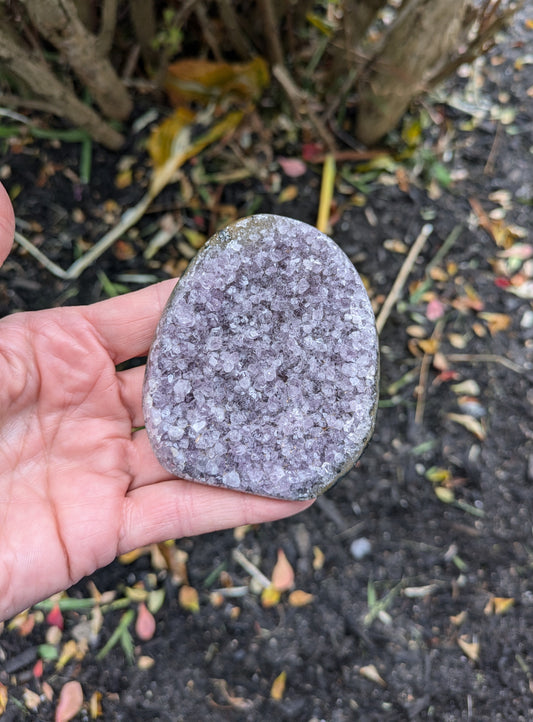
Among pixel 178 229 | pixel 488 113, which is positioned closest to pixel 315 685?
pixel 178 229

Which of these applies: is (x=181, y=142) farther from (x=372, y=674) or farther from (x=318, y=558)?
(x=372, y=674)

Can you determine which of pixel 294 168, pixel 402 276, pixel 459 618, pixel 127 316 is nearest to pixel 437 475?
pixel 459 618

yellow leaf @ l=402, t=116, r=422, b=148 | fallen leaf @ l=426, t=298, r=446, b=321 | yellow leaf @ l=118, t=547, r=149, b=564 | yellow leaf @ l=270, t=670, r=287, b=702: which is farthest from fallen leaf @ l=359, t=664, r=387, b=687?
yellow leaf @ l=402, t=116, r=422, b=148

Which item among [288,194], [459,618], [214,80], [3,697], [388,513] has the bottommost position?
[3,697]

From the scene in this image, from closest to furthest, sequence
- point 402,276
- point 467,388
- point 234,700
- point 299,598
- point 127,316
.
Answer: point 127,316, point 234,700, point 299,598, point 467,388, point 402,276

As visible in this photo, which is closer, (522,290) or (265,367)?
(265,367)

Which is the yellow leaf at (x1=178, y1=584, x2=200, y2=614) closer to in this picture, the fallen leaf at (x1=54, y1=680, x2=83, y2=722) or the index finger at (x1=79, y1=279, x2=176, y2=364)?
the fallen leaf at (x1=54, y1=680, x2=83, y2=722)
